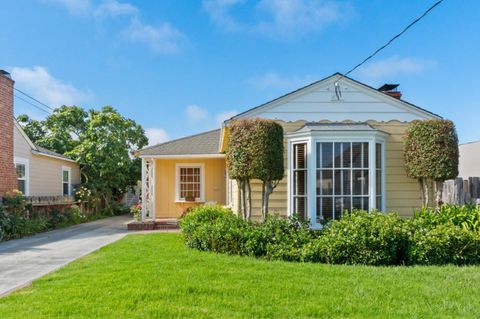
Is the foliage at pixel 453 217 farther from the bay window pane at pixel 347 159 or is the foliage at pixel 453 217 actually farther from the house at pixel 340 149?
the bay window pane at pixel 347 159

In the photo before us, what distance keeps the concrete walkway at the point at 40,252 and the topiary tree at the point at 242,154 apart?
3.87 meters

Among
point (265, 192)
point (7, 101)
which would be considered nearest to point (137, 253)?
point (265, 192)

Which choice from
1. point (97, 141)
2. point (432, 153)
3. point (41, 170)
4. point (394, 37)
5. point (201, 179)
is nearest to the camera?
point (432, 153)

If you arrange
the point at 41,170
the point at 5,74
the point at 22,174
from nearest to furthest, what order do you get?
the point at 5,74, the point at 22,174, the point at 41,170

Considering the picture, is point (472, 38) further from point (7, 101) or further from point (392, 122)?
point (7, 101)

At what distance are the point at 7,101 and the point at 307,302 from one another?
41.8 ft

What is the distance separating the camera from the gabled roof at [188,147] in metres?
14.6

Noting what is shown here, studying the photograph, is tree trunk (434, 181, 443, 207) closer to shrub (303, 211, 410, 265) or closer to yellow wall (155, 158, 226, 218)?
shrub (303, 211, 410, 265)

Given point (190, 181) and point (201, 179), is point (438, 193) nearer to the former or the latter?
point (201, 179)

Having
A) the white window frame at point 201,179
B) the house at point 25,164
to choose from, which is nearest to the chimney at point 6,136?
the house at point 25,164

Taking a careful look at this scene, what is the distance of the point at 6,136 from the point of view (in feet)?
42.5

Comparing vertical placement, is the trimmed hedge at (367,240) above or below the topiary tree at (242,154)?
below

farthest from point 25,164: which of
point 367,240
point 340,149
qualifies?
point 367,240

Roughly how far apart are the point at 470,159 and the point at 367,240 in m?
11.7
